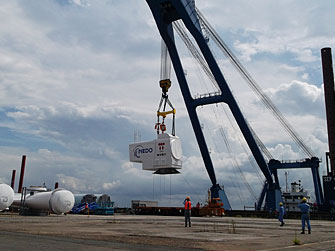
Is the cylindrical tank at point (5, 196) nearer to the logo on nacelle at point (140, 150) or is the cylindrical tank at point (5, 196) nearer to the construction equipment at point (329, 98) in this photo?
the logo on nacelle at point (140, 150)

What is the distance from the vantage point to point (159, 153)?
25.7 metres

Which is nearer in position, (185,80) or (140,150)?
(140,150)

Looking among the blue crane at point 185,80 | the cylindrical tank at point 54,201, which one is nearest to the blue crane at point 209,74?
the blue crane at point 185,80


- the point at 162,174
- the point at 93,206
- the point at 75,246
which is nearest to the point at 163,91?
the point at 162,174

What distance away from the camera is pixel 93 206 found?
46.2 m

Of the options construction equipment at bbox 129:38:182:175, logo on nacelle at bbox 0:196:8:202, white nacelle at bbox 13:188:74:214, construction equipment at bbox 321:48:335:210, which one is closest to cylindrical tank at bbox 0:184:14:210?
logo on nacelle at bbox 0:196:8:202

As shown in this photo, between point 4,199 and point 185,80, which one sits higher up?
point 185,80

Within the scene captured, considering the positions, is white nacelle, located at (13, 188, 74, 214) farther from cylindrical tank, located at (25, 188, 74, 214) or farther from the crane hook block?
the crane hook block

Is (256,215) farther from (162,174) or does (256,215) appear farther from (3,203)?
(3,203)

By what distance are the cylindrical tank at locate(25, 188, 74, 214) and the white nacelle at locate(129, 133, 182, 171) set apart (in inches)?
404

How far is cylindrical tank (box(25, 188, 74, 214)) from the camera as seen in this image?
32.7 m

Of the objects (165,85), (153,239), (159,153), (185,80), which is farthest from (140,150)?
(185,80)

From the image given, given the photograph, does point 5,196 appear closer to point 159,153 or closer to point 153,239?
point 159,153

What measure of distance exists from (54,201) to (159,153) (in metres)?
13.4
